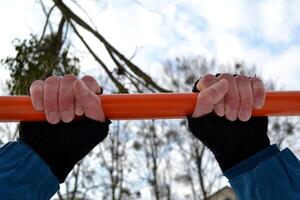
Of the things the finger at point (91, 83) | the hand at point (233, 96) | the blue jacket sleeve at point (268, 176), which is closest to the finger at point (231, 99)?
the hand at point (233, 96)

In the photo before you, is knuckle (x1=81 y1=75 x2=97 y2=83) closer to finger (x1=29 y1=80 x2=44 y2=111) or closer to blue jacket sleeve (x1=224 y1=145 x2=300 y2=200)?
finger (x1=29 y1=80 x2=44 y2=111)

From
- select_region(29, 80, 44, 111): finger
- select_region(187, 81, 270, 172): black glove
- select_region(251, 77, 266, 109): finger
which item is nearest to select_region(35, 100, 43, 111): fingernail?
select_region(29, 80, 44, 111): finger


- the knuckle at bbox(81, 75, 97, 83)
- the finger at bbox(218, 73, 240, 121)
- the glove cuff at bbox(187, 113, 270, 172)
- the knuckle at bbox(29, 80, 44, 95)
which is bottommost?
the glove cuff at bbox(187, 113, 270, 172)

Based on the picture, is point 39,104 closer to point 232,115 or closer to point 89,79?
point 89,79

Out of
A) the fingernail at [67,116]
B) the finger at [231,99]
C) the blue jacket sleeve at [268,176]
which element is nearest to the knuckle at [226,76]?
the finger at [231,99]

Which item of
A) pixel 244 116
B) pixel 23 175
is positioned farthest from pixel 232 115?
pixel 23 175

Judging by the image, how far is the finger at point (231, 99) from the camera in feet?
2.76

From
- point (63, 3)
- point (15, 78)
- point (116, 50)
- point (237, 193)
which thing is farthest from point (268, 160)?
point (15, 78)

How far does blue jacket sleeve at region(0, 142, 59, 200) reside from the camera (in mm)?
830

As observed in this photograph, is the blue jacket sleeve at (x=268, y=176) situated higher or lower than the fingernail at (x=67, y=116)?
lower

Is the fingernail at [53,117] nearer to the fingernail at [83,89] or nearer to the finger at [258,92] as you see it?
the fingernail at [83,89]

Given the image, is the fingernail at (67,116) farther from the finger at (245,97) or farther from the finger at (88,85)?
the finger at (245,97)

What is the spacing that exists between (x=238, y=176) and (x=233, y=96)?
15cm

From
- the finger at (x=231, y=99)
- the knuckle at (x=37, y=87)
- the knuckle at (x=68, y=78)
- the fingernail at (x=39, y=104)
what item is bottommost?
the finger at (x=231, y=99)
